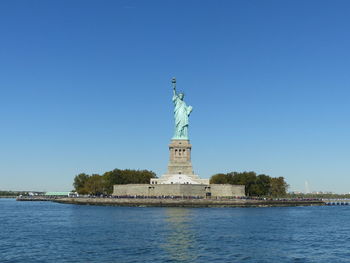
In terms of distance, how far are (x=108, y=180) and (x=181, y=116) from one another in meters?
23.7

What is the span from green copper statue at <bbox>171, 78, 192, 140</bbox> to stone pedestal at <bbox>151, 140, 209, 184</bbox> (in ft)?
5.82

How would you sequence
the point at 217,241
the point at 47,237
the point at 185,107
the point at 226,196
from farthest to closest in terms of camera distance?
the point at 185,107 < the point at 226,196 < the point at 47,237 < the point at 217,241

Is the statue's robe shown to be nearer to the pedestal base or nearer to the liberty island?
the liberty island

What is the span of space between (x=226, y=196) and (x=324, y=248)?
49675 mm

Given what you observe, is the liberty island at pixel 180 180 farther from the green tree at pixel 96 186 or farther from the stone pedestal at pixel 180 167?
the green tree at pixel 96 186

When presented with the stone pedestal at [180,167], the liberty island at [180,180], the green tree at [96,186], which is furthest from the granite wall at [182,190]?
the green tree at [96,186]

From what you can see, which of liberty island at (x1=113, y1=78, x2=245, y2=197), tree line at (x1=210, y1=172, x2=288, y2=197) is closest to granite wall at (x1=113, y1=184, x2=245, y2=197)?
liberty island at (x1=113, y1=78, x2=245, y2=197)

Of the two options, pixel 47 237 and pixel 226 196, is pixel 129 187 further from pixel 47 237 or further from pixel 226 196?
pixel 47 237

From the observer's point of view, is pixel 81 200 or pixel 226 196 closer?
pixel 226 196

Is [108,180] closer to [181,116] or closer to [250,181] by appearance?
[181,116]

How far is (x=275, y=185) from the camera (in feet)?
359

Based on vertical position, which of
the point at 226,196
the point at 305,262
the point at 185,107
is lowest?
the point at 305,262

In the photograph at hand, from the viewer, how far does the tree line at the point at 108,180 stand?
3848 inches

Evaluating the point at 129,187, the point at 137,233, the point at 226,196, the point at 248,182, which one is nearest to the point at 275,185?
the point at 248,182
